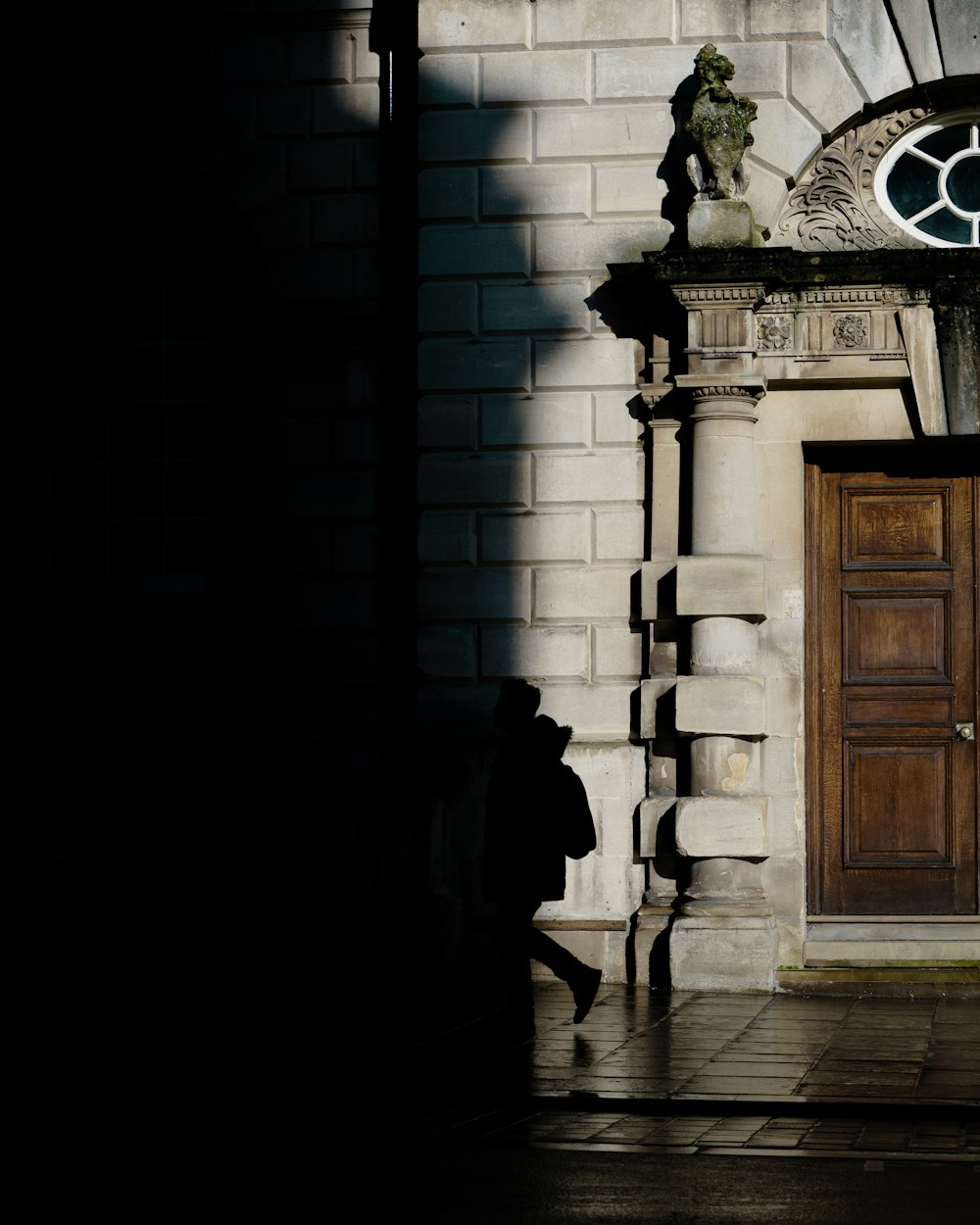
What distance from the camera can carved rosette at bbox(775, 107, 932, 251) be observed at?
44.0ft

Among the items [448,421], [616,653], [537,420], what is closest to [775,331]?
[537,420]

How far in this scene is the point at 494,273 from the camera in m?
13.4

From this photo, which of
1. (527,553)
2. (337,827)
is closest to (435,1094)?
(337,827)

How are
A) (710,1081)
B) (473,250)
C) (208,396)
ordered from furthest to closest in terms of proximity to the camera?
(208,396) < (473,250) < (710,1081)

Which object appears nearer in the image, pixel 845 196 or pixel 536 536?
pixel 536 536

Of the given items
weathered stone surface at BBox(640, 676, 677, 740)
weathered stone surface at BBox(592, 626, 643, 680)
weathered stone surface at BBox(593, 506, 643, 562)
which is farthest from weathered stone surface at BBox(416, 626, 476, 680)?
weathered stone surface at BBox(640, 676, 677, 740)

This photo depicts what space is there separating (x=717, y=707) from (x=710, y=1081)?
407 cm

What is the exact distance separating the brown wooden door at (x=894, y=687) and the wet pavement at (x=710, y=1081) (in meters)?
1.71

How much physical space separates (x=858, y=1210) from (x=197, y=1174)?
2.34 m

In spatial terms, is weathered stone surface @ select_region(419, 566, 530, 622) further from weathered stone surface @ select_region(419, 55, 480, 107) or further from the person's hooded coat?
weathered stone surface @ select_region(419, 55, 480, 107)

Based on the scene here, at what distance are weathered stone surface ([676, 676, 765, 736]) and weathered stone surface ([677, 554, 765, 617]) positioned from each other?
1.46 ft

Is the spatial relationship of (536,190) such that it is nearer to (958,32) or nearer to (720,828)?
(958,32)

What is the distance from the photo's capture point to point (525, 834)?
10.3 meters

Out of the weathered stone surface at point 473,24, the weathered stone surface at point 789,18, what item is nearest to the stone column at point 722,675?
the weathered stone surface at point 789,18
